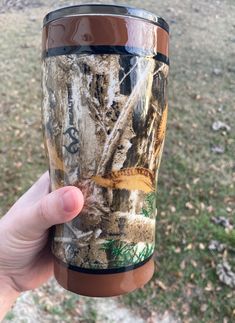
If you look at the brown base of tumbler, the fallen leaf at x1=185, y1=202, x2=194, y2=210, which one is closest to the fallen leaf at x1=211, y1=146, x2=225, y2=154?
the fallen leaf at x1=185, y1=202, x2=194, y2=210

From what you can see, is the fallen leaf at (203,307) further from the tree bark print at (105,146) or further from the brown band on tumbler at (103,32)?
the brown band on tumbler at (103,32)

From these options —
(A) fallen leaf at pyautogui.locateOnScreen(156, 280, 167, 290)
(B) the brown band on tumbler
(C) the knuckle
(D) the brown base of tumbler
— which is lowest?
(A) fallen leaf at pyautogui.locateOnScreen(156, 280, 167, 290)

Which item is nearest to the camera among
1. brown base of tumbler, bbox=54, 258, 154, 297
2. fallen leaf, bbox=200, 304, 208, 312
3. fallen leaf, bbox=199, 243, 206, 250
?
Result: brown base of tumbler, bbox=54, 258, 154, 297

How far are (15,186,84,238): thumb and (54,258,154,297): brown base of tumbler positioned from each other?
0.50 feet

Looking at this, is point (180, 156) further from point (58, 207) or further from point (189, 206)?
point (58, 207)

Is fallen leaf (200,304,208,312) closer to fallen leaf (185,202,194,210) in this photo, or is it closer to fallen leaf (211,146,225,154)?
fallen leaf (185,202,194,210)

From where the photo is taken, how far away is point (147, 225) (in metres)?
1.22

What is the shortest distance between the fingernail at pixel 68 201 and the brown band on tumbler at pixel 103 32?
0.36 meters

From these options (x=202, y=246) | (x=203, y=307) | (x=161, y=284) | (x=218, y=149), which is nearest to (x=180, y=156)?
(x=218, y=149)

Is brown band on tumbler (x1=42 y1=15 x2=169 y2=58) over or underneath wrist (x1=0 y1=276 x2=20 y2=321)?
over

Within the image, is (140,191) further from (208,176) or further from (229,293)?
(208,176)

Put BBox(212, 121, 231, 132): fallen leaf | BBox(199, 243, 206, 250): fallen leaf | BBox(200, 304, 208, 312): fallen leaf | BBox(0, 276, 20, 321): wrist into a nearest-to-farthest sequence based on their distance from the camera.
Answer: BBox(0, 276, 20, 321): wrist
BBox(200, 304, 208, 312): fallen leaf
BBox(199, 243, 206, 250): fallen leaf
BBox(212, 121, 231, 132): fallen leaf

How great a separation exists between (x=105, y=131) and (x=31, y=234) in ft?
1.37

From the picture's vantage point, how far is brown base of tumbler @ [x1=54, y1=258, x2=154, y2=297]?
1140 mm
